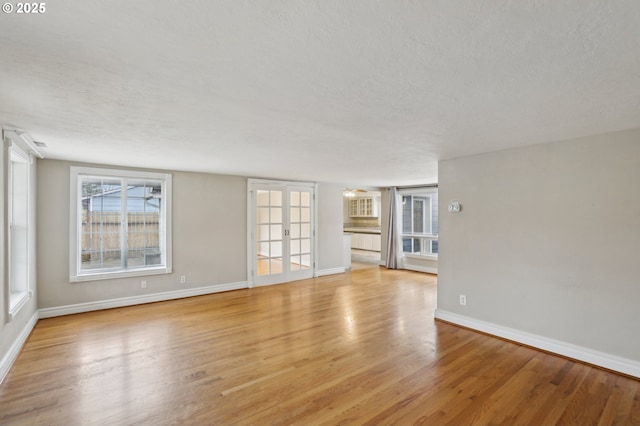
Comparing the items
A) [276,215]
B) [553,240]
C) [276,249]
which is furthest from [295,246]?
[553,240]

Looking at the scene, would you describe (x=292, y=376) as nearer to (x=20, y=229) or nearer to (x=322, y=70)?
(x=322, y=70)

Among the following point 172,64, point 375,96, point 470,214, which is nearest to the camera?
point 172,64

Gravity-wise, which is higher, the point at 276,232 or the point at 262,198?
the point at 262,198

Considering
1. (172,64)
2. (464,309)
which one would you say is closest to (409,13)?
(172,64)

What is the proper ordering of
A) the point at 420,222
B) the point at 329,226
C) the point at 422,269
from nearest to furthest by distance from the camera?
the point at 329,226, the point at 422,269, the point at 420,222

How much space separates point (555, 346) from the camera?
125 inches

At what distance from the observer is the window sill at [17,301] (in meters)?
3.00

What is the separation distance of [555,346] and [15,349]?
5487mm

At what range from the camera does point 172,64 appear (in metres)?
1.59

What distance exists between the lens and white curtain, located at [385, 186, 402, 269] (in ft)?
26.2

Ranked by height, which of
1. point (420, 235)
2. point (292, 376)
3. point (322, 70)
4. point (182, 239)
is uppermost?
point (322, 70)

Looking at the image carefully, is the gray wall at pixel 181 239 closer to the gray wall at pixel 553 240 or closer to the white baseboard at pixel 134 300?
the white baseboard at pixel 134 300

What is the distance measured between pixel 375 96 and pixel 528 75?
0.86 metres

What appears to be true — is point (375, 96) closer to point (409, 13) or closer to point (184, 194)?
point (409, 13)
